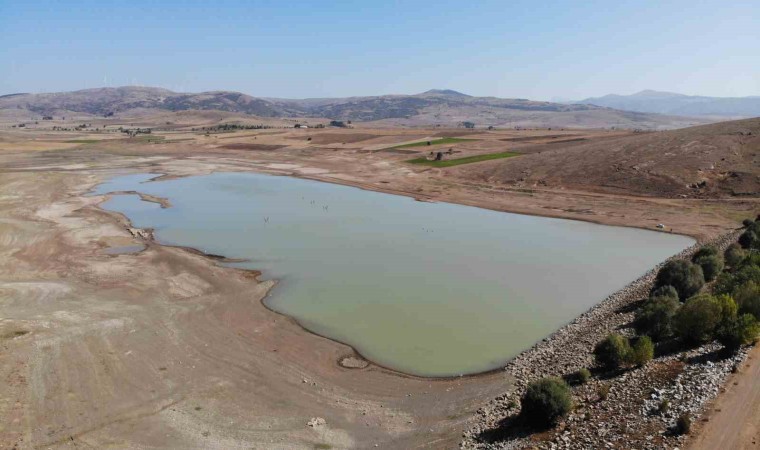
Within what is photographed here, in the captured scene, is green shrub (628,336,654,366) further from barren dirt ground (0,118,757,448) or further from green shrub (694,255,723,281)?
green shrub (694,255,723,281)

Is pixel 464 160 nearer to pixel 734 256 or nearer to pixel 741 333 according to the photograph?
pixel 734 256

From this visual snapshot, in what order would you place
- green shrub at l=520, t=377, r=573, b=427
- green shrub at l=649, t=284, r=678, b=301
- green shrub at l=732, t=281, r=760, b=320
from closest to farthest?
green shrub at l=520, t=377, r=573, b=427, green shrub at l=732, t=281, r=760, b=320, green shrub at l=649, t=284, r=678, b=301

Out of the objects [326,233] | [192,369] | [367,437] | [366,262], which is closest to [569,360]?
[367,437]

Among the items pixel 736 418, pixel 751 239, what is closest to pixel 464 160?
pixel 751 239

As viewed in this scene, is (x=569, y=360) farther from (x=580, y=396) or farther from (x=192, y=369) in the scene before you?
(x=192, y=369)

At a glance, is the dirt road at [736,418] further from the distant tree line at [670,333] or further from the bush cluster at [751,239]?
the bush cluster at [751,239]

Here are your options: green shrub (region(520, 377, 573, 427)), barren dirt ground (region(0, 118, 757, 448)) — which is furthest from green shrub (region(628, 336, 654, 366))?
barren dirt ground (region(0, 118, 757, 448))
